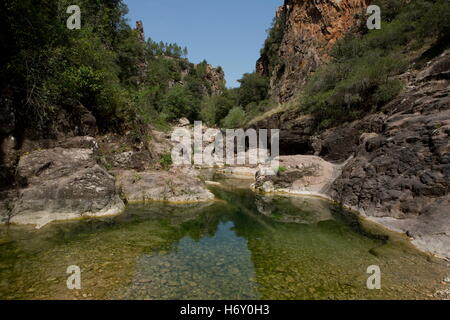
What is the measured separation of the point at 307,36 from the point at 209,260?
3861cm

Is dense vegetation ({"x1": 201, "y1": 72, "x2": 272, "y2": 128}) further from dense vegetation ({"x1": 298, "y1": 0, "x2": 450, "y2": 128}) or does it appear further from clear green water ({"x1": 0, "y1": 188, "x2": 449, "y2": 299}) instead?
clear green water ({"x1": 0, "y1": 188, "x2": 449, "y2": 299})

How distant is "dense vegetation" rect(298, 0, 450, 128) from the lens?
16.8 metres

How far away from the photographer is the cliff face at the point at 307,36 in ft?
109

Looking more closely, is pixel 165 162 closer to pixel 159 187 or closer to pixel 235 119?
pixel 159 187

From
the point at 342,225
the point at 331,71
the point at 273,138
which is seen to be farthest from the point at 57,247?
the point at 331,71

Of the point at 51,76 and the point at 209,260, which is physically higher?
the point at 51,76

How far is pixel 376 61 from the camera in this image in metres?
20.2

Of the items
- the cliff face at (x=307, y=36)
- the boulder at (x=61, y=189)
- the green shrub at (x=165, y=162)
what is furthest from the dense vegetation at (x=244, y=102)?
the boulder at (x=61, y=189)

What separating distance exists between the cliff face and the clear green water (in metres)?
29.6

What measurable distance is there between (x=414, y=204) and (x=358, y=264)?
4649 millimetres

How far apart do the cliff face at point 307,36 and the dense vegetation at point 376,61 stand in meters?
4.93

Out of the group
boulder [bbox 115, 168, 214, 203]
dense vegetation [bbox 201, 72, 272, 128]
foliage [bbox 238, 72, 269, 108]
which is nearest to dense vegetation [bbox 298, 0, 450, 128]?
dense vegetation [bbox 201, 72, 272, 128]

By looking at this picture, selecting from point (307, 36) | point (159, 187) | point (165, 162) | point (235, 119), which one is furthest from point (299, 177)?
point (307, 36)
